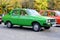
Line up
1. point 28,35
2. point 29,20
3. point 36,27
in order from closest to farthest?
point 28,35 → point 36,27 → point 29,20

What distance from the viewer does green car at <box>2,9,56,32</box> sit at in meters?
14.0

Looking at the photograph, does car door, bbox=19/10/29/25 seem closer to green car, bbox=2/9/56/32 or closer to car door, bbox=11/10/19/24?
green car, bbox=2/9/56/32

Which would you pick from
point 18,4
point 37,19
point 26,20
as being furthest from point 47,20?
point 18,4

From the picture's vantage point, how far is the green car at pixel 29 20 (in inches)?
552

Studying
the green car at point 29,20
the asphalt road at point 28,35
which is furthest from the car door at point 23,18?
the asphalt road at point 28,35

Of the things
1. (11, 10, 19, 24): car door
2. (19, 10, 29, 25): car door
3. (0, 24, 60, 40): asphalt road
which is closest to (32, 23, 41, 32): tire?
(19, 10, 29, 25): car door

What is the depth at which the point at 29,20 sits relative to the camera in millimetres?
14609

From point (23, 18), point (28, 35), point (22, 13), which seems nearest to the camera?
point (28, 35)

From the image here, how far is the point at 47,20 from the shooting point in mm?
13961

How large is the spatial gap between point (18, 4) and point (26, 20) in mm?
17613

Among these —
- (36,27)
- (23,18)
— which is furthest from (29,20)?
(36,27)

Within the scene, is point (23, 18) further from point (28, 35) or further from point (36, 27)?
point (28, 35)

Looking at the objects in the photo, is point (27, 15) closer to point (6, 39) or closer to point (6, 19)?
point (6, 19)

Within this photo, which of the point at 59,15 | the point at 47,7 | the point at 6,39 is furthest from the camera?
the point at 47,7
